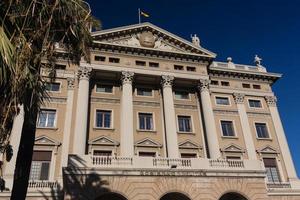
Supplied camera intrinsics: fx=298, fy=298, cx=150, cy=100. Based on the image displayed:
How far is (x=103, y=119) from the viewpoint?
103ft

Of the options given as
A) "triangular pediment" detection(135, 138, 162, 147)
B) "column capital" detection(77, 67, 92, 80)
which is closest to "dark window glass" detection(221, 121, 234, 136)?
"triangular pediment" detection(135, 138, 162, 147)

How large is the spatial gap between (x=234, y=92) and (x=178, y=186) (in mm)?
20103

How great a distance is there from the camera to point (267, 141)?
115 ft

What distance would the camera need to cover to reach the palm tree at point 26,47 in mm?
8398

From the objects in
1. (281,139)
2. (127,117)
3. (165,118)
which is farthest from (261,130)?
(127,117)

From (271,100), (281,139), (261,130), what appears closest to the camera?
(281,139)

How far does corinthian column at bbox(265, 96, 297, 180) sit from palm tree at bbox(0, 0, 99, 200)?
29346 mm

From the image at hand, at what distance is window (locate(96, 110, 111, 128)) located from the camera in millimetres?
31141

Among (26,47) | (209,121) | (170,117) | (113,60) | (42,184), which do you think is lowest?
(26,47)

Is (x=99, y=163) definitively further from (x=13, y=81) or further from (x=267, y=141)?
(x=267, y=141)

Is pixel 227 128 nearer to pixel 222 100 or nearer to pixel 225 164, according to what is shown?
pixel 222 100

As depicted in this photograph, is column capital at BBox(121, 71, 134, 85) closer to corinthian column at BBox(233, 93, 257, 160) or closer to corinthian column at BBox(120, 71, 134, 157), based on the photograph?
corinthian column at BBox(120, 71, 134, 157)

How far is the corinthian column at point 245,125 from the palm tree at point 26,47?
2581 cm

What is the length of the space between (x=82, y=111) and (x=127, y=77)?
21.4 feet
